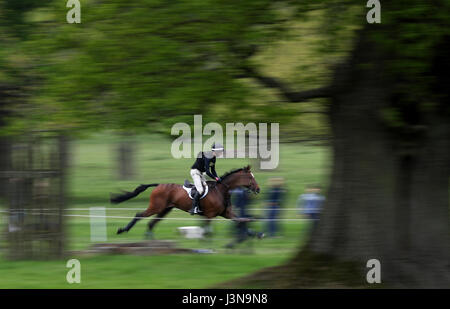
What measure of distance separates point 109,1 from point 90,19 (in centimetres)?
39

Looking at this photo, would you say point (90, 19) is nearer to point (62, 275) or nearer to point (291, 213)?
point (62, 275)

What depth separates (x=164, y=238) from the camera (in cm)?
1956

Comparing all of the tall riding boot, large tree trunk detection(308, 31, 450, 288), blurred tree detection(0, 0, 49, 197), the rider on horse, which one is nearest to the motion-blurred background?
large tree trunk detection(308, 31, 450, 288)

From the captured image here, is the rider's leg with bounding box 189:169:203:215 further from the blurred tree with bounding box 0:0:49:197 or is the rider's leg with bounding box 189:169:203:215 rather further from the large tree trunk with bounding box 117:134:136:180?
the large tree trunk with bounding box 117:134:136:180

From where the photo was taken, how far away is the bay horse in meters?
18.1

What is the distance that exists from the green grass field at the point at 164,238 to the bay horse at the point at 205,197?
2.60 ft

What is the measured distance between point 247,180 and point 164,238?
9.54 feet

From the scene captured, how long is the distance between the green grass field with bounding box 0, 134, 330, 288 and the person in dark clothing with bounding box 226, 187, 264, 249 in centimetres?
19

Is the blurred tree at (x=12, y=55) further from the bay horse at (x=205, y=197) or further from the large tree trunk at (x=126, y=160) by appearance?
the large tree trunk at (x=126, y=160)

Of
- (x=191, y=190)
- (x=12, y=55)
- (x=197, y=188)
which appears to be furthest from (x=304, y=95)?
(x=191, y=190)

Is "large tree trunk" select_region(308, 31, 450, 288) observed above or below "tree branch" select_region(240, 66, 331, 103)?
below

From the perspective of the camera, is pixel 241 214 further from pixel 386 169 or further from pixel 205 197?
pixel 386 169

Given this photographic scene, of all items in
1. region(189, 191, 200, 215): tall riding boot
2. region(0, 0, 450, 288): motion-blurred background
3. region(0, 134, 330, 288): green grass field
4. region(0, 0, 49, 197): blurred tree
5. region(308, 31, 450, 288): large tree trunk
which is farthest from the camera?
region(189, 191, 200, 215): tall riding boot

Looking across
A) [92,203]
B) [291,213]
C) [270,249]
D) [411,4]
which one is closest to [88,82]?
[411,4]
